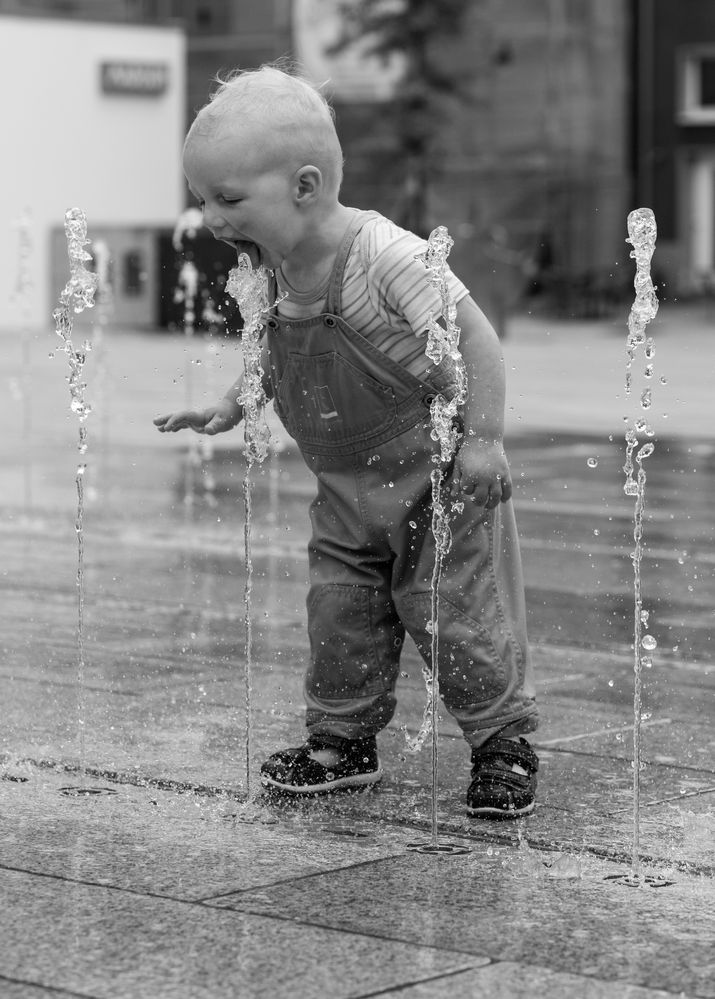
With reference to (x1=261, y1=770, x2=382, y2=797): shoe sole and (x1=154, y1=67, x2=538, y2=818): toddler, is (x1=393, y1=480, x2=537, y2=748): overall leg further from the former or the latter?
(x1=261, y1=770, x2=382, y2=797): shoe sole

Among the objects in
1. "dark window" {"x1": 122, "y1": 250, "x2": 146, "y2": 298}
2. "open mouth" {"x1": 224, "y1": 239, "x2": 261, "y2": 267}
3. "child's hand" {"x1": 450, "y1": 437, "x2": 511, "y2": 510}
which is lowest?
"child's hand" {"x1": 450, "y1": 437, "x2": 511, "y2": 510}

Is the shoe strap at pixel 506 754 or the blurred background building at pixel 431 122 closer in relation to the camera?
the shoe strap at pixel 506 754

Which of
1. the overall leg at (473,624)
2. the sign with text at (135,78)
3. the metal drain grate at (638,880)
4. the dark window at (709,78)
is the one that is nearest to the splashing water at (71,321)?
the overall leg at (473,624)

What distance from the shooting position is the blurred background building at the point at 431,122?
28.3 metres

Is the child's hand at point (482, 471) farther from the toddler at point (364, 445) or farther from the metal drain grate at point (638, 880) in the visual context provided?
the metal drain grate at point (638, 880)

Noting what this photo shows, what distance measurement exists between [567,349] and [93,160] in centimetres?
967

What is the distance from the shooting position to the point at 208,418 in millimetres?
4141

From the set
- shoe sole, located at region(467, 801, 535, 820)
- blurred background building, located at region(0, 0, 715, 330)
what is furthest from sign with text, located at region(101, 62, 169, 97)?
shoe sole, located at region(467, 801, 535, 820)

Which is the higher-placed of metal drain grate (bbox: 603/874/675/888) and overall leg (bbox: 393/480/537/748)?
overall leg (bbox: 393/480/537/748)

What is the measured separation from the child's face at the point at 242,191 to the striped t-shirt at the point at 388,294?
0.13 meters

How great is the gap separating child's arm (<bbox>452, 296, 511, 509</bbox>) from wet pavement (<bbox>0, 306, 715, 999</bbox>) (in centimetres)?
60

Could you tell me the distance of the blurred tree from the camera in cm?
2970

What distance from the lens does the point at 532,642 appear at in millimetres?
5773

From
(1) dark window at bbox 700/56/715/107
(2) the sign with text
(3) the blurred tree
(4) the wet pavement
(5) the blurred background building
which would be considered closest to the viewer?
(4) the wet pavement
